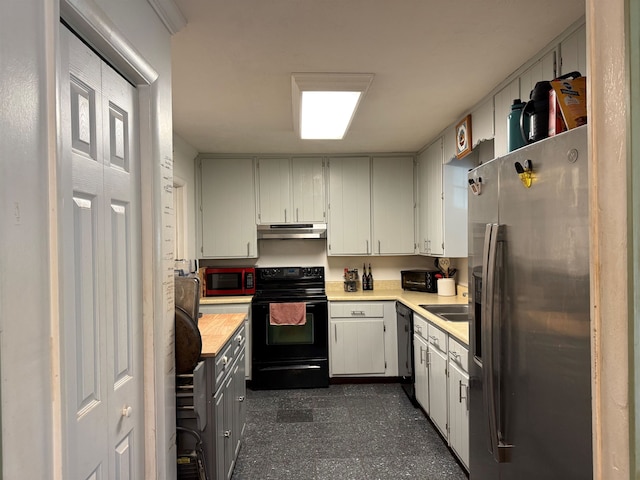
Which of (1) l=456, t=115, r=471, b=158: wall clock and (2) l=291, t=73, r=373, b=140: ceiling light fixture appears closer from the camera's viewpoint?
(2) l=291, t=73, r=373, b=140: ceiling light fixture

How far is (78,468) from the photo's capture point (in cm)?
98

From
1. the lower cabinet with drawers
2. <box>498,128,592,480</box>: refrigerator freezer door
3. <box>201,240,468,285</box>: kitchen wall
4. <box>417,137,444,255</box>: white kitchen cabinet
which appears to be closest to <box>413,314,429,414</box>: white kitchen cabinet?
the lower cabinet with drawers

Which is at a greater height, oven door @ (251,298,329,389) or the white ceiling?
the white ceiling

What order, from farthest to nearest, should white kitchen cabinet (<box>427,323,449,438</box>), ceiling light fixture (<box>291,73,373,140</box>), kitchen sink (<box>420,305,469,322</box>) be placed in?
kitchen sink (<box>420,305,469,322</box>) < white kitchen cabinet (<box>427,323,449,438</box>) < ceiling light fixture (<box>291,73,373,140</box>)

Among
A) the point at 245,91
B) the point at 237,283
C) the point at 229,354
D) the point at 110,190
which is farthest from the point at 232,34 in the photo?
the point at 237,283

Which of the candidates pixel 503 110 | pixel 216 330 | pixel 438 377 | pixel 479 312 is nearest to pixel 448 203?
pixel 503 110

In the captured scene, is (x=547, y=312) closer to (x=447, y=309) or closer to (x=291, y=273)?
(x=447, y=309)

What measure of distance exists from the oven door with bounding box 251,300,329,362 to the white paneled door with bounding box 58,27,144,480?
2.55m

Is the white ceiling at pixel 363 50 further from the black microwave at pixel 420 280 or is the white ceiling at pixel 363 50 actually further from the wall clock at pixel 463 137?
the black microwave at pixel 420 280

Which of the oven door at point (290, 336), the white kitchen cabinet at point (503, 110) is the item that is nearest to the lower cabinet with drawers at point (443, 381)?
the oven door at point (290, 336)

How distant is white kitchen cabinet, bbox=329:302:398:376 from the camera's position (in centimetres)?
399

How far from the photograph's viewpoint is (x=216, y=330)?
239 centimetres

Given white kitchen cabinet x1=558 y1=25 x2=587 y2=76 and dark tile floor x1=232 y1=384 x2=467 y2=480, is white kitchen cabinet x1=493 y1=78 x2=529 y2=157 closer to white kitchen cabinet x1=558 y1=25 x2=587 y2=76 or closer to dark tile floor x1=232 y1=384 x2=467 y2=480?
white kitchen cabinet x1=558 y1=25 x2=587 y2=76

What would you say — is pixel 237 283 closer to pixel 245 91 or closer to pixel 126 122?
pixel 245 91
